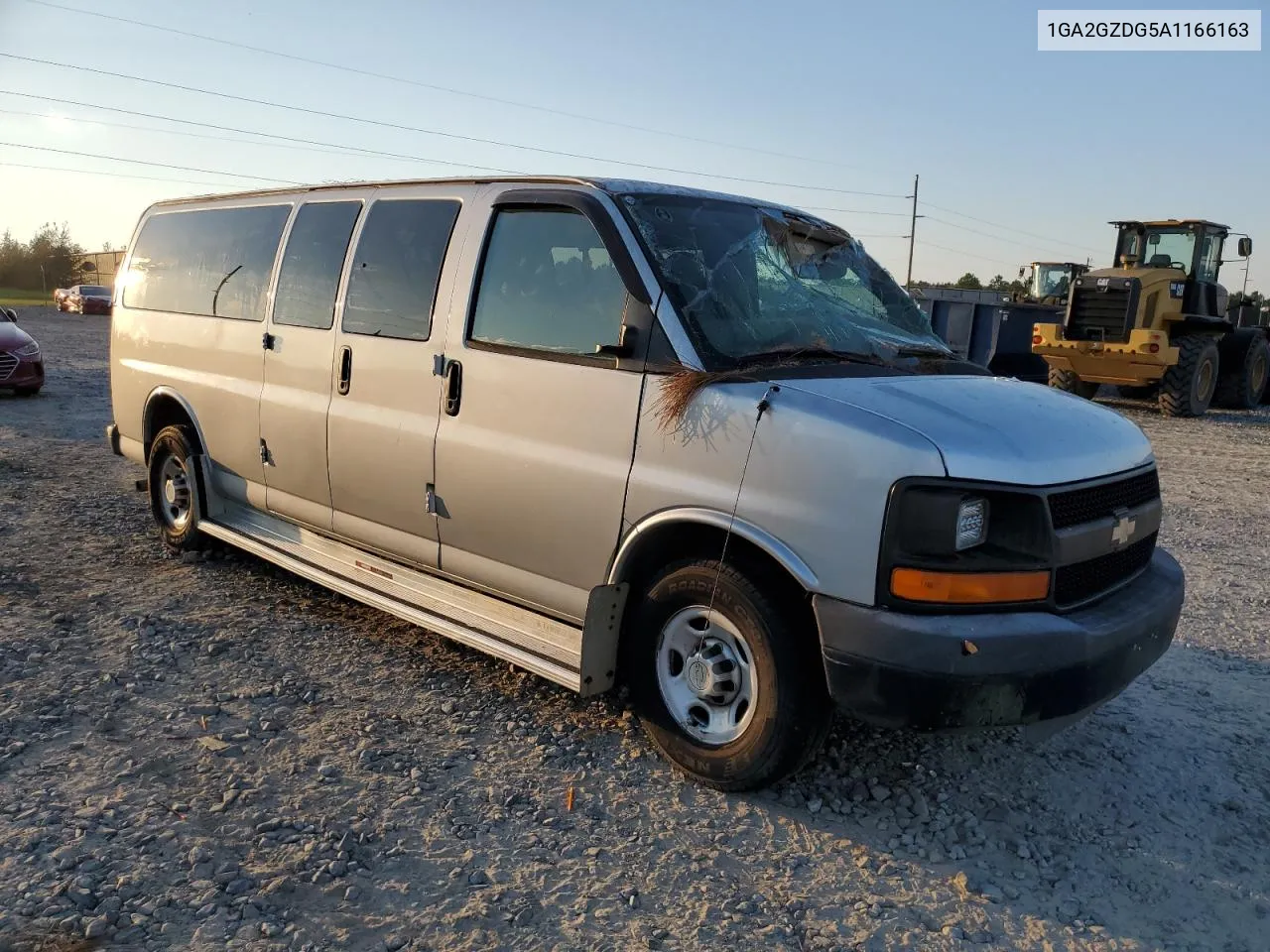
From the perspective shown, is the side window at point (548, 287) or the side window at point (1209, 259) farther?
the side window at point (1209, 259)

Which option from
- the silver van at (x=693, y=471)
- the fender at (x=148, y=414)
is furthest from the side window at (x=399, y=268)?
the fender at (x=148, y=414)

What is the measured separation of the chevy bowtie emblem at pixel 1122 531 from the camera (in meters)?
3.39

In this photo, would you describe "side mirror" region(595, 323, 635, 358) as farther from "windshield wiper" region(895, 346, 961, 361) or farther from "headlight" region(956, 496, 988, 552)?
"headlight" region(956, 496, 988, 552)

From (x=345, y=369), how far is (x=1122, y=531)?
3463 millimetres

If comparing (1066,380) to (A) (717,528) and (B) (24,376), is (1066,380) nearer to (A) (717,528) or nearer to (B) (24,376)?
(A) (717,528)

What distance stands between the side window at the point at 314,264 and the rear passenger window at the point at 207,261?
0.19 metres

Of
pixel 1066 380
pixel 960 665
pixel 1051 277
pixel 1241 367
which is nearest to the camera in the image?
pixel 960 665

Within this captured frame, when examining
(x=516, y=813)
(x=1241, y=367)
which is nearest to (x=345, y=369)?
(x=516, y=813)

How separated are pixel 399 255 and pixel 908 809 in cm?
324

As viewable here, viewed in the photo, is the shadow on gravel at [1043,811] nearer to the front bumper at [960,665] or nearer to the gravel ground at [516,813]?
the gravel ground at [516,813]

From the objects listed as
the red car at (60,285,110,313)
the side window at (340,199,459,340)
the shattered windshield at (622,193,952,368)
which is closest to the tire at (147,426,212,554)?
the side window at (340,199,459,340)

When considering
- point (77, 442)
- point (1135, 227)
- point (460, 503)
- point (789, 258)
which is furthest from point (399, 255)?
point (1135, 227)

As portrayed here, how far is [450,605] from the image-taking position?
4.24 metres

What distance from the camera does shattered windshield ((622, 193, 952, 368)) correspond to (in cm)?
361
